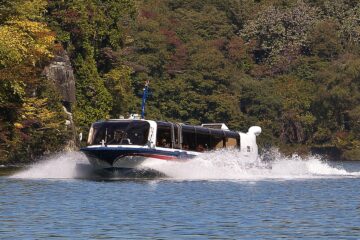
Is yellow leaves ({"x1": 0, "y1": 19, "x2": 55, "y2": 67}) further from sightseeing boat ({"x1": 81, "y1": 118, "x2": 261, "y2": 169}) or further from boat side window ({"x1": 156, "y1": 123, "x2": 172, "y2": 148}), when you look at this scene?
boat side window ({"x1": 156, "y1": 123, "x2": 172, "y2": 148})

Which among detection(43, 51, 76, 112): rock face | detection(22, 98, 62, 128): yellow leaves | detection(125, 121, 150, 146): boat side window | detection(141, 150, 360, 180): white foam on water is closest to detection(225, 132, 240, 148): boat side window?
detection(141, 150, 360, 180): white foam on water

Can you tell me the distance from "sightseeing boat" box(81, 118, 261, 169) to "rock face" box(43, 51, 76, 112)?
131 ft

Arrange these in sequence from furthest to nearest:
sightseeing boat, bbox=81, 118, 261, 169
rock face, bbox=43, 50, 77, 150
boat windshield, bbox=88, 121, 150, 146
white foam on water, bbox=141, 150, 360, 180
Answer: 1. rock face, bbox=43, 50, 77, 150
2. white foam on water, bbox=141, 150, 360, 180
3. boat windshield, bbox=88, 121, 150, 146
4. sightseeing boat, bbox=81, 118, 261, 169

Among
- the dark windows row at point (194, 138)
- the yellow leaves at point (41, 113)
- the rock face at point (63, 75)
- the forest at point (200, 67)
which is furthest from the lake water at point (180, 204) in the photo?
the rock face at point (63, 75)

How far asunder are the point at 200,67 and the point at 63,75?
47591mm

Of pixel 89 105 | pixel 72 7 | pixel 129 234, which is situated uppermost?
pixel 72 7

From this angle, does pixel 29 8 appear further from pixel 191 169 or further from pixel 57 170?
pixel 191 169

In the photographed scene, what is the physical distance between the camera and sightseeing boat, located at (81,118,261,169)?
205 feet

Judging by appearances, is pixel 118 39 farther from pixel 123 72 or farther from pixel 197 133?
pixel 197 133

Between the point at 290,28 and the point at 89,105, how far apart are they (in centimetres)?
6483

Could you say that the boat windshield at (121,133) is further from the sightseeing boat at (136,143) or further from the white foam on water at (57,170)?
the white foam on water at (57,170)

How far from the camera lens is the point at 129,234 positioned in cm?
3522

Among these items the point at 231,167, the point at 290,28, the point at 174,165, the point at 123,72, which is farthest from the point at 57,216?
the point at 290,28

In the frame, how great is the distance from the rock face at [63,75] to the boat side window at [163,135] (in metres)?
41.2
